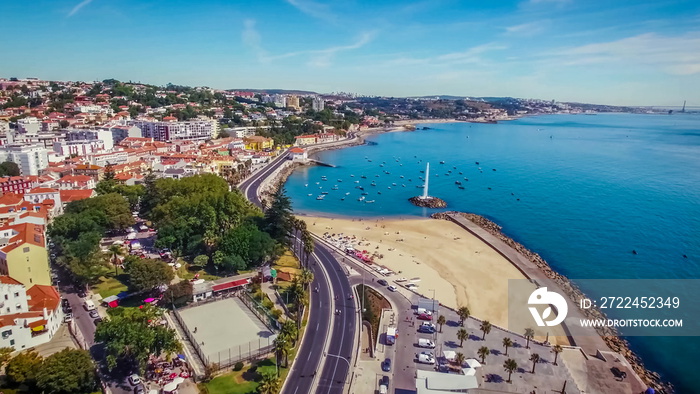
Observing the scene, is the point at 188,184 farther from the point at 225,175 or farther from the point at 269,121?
→ the point at 269,121

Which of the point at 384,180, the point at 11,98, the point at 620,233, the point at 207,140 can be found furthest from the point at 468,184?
the point at 11,98

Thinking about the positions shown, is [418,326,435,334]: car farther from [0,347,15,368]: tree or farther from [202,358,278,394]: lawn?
[0,347,15,368]: tree

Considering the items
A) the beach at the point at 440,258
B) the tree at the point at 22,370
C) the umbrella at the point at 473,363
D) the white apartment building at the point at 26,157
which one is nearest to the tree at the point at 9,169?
the white apartment building at the point at 26,157

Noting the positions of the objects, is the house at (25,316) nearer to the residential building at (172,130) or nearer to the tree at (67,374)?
the tree at (67,374)

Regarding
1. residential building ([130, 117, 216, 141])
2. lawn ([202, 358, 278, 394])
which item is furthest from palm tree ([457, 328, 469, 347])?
residential building ([130, 117, 216, 141])

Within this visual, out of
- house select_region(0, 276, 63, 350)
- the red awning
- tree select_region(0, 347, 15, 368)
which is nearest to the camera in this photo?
tree select_region(0, 347, 15, 368)

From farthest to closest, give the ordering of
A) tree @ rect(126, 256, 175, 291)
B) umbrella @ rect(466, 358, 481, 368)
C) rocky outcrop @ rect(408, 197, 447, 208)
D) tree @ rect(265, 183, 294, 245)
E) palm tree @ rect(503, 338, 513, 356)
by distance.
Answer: rocky outcrop @ rect(408, 197, 447, 208), tree @ rect(265, 183, 294, 245), tree @ rect(126, 256, 175, 291), palm tree @ rect(503, 338, 513, 356), umbrella @ rect(466, 358, 481, 368)
